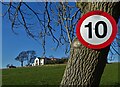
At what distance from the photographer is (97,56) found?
9.93ft

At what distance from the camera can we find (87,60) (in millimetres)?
3047

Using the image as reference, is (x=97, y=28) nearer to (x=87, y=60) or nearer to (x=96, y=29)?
(x=96, y=29)

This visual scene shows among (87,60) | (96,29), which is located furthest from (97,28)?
(87,60)

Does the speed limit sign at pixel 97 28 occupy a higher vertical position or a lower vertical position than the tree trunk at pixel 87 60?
higher

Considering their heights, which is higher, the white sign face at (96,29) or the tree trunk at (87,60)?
the white sign face at (96,29)

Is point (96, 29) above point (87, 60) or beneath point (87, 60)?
above

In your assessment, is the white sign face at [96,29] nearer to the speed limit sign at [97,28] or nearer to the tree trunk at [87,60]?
the speed limit sign at [97,28]

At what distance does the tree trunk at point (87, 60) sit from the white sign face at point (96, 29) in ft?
0.38

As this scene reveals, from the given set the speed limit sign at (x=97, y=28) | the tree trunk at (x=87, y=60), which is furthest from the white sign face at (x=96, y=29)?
the tree trunk at (x=87, y=60)

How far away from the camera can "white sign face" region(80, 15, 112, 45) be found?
292 centimetres

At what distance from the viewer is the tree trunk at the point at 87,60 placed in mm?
2996

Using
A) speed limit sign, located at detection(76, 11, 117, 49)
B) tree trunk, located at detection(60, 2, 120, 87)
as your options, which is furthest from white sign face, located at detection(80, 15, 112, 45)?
tree trunk, located at detection(60, 2, 120, 87)

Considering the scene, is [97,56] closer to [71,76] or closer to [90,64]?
[90,64]

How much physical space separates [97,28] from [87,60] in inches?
13.3
